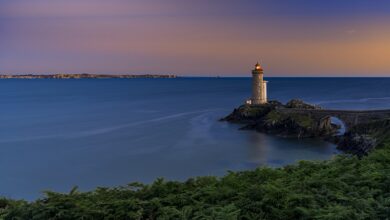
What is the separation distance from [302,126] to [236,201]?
42440 mm

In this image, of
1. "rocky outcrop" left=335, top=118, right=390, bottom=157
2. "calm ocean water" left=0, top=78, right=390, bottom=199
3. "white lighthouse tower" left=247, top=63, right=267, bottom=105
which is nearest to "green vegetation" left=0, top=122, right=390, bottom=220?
"calm ocean water" left=0, top=78, right=390, bottom=199

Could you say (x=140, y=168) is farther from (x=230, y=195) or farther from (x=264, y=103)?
(x=264, y=103)

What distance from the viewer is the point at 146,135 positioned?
53.0 metres

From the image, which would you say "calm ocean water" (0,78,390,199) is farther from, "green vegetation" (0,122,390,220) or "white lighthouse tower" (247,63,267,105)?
"green vegetation" (0,122,390,220)

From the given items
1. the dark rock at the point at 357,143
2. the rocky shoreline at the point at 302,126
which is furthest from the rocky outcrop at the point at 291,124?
the dark rock at the point at 357,143

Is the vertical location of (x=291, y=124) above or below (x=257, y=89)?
below

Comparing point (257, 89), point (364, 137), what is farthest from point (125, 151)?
point (257, 89)

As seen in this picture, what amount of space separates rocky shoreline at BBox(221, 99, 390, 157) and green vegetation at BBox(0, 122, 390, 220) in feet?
92.1

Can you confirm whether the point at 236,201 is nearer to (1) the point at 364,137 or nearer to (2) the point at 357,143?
(2) the point at 357,143

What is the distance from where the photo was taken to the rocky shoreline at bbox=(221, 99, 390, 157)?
39906mm

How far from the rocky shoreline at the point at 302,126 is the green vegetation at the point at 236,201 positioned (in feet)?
92.1

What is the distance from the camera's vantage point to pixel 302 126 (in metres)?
50.6

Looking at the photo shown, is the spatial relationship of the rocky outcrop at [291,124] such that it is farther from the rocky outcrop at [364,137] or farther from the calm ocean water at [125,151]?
the rocky outcrop at [364,137]

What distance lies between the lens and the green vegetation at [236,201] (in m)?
9.02
